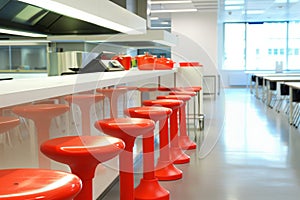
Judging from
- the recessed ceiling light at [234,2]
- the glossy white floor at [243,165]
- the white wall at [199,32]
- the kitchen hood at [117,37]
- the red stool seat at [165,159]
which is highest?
the recessed ceiling light at [234,2]

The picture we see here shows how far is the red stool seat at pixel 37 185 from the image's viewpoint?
1.10 metres

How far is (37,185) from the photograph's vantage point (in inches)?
46.3

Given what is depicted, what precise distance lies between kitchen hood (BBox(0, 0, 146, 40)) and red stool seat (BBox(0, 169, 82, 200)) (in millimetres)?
1458

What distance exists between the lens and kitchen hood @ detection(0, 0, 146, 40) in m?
2.95

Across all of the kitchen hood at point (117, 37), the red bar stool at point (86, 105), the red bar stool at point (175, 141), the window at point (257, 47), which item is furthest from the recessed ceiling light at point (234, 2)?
the red bar stool at point (86, 105)

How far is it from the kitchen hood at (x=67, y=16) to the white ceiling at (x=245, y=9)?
671cm

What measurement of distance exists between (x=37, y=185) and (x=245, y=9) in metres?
13.4

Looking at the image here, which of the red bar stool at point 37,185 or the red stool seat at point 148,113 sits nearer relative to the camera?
the red bar stool at point 37,185

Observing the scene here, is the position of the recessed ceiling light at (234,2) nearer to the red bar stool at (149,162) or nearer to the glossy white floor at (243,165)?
the glossy white floor at (243,165)

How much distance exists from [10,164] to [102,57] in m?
2.16

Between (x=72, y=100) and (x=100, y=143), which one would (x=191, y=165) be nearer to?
(x=72, y=100)

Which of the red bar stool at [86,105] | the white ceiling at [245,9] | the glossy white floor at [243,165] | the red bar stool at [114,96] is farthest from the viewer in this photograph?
the white ceiling at [245,9]

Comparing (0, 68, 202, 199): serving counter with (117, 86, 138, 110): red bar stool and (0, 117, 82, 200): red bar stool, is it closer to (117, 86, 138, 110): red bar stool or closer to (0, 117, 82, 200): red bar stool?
(0, 117, 82, 200): red bar stool

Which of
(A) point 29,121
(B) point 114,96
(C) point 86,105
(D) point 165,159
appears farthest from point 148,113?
(D) point 165,159
